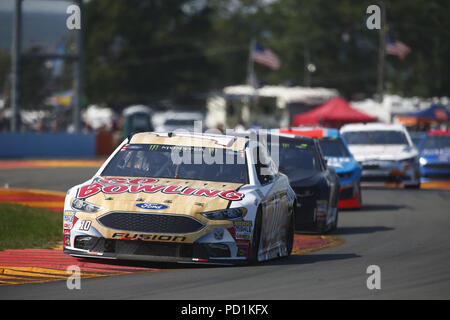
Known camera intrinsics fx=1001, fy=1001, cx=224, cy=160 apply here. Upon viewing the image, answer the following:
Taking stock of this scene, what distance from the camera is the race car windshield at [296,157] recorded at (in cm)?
1561

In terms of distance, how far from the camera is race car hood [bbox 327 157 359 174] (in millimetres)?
18602

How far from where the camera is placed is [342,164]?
1891 centimetres

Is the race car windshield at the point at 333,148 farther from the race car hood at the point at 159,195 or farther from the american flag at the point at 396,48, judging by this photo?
the american flag at the point at 396,48

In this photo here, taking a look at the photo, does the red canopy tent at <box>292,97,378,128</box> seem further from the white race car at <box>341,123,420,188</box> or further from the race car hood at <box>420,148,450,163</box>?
the white race car at <box>341,123,420,188</box>

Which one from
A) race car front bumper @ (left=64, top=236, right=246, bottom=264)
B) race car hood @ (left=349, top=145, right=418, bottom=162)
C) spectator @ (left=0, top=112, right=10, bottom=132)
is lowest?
spectator @ (left=0, top=112, right=10, bottom=132)

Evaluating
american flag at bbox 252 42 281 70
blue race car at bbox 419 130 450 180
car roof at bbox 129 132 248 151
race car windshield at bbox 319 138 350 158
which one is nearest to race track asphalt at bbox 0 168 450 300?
car roof at bbox 129 132 248 151

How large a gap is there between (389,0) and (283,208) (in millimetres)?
79430

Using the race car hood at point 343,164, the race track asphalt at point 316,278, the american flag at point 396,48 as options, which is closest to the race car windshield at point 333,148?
the race car hood at point 343,164

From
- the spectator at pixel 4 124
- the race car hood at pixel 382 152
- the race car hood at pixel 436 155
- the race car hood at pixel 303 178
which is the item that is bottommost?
the spectator at pixel 4 124

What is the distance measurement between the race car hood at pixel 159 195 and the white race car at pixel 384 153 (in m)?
14.0

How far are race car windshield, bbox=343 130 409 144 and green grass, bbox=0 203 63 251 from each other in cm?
1045

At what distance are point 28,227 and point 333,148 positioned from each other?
7.51 m
